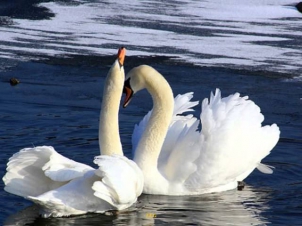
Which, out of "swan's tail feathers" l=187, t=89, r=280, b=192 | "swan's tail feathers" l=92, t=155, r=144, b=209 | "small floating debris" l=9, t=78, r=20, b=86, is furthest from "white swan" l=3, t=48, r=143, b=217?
"small floating debris" l=9, t=78, r=20, b=86

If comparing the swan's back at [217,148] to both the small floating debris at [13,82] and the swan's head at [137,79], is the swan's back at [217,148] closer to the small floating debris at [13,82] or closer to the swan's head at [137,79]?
the swan's head at [137,79]

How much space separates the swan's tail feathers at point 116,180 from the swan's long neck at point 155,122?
847mm

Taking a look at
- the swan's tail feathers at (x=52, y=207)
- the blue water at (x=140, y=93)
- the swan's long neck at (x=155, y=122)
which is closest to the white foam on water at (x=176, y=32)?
the blue water at (x=140, y=93)

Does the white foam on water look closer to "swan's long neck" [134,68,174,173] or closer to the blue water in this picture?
the blue water

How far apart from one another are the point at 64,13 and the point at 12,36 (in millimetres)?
1492

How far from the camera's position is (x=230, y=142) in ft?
24.6

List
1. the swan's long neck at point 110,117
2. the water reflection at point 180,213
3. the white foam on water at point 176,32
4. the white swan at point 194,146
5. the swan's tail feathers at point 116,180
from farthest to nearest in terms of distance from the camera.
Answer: the white foam on water at point 176,32 < the white swan at point 194,146 < the swan's long neck at point 110,117 < the water reflection at point 180,213 < the swan's tail feathers at point 116,180

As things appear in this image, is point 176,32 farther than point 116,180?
Yes

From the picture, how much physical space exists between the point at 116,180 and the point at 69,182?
0.46 meters

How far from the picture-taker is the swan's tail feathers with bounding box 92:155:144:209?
634 cm

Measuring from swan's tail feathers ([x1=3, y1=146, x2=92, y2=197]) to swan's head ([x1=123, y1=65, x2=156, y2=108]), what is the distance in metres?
1.04

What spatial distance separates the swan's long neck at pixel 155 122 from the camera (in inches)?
292

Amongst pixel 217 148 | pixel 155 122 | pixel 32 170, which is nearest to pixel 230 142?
pixel 217 148

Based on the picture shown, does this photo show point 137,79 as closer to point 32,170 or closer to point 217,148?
point 217,148
